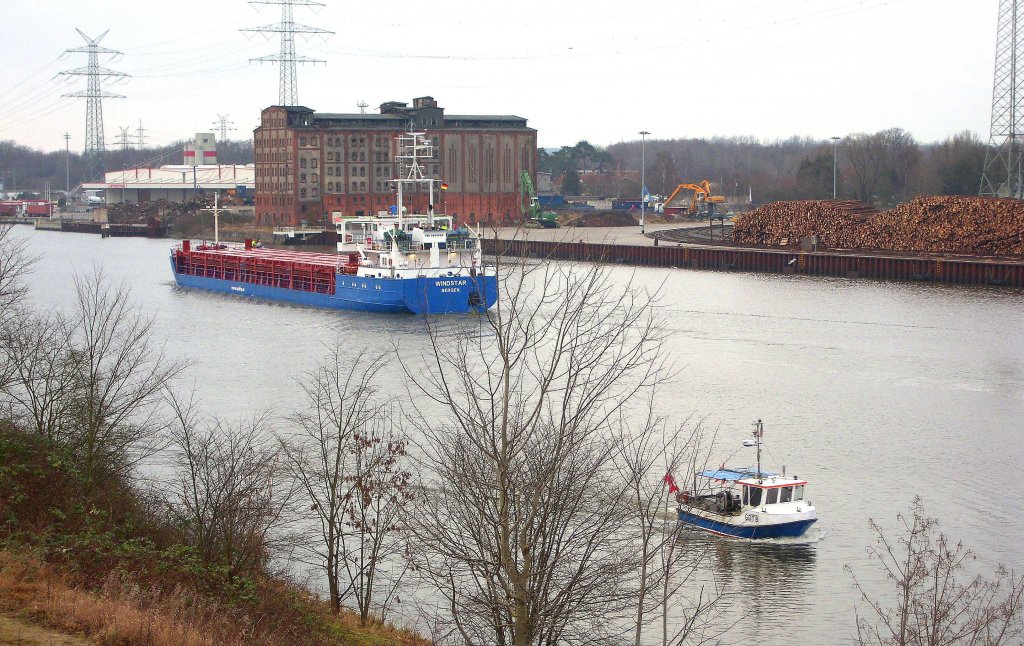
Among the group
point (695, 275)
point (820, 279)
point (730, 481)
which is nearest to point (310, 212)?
point (695, 275)

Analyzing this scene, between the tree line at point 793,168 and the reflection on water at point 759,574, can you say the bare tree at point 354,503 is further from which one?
the tree line at point 793,168

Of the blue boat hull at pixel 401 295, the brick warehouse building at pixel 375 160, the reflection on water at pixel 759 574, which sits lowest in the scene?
the reflection on water at pixel 759 574

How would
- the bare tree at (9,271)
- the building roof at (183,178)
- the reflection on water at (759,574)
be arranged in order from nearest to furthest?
the reflection on water at (759,574) → the bare tree at (9,271) → the building roof at (183,178)

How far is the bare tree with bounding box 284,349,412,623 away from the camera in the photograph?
1034 cm

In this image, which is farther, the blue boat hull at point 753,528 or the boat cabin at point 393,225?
the boat cabin at point 393,225

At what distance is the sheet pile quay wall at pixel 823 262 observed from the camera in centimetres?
3822

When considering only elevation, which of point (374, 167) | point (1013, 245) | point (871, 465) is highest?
point (374, 167)

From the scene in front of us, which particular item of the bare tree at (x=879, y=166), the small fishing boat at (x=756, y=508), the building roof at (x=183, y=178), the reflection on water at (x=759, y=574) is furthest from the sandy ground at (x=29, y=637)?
the building roof at (x=183, y=178)

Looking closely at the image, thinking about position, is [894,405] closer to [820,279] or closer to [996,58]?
[820,279]

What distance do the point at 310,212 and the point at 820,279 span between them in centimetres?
3520

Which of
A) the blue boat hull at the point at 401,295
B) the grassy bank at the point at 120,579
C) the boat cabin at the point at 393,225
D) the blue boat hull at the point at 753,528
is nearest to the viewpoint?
the grassy bank at the point at 120,579

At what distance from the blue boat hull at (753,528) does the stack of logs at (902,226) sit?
32563 millimetres

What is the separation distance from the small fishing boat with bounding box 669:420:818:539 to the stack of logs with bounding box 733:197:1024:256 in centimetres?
3226

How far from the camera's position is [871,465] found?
635 inches
